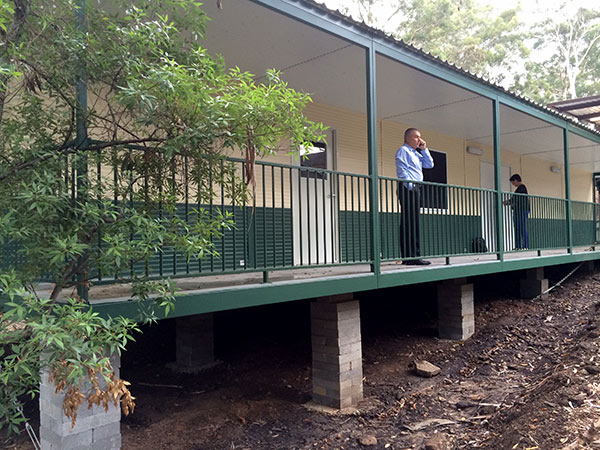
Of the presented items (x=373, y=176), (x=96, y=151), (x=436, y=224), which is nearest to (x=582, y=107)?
(x=436, y=224)

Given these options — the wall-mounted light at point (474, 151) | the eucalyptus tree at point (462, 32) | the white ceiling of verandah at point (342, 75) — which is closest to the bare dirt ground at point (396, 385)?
the white ceiling of verandah at point (342, 75)

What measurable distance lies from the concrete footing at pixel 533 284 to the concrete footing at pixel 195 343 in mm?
6819

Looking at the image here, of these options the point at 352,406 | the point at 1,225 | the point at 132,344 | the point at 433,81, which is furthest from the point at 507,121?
the point at 1,225

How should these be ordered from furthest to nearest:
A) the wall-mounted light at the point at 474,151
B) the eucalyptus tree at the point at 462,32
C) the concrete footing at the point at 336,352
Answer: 1. the eucalyptus tree at the point at 462,32
2. the wall-mounted light at the point at 474,151
3. the concrete footing at the point at 336,352

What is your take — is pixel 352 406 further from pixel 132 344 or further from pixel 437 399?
pixel 132 344

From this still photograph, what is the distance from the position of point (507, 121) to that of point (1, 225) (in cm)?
992

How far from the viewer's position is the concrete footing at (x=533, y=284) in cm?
1012

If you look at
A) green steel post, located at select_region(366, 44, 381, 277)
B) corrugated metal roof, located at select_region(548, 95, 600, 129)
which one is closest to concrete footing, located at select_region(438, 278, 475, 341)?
green steel post, located at select_region(366, 44, 381, 277)

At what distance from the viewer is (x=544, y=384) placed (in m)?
5.34

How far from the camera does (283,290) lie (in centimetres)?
442

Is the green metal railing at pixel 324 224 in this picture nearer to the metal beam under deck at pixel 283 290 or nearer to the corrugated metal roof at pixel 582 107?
the metal beam under deck at pixel 283 290

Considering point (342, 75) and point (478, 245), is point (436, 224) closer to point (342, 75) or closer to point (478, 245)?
point (478, 245)

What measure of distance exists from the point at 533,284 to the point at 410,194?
5500mm

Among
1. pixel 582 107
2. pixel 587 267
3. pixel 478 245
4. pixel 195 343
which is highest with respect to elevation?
pixel 582 107
